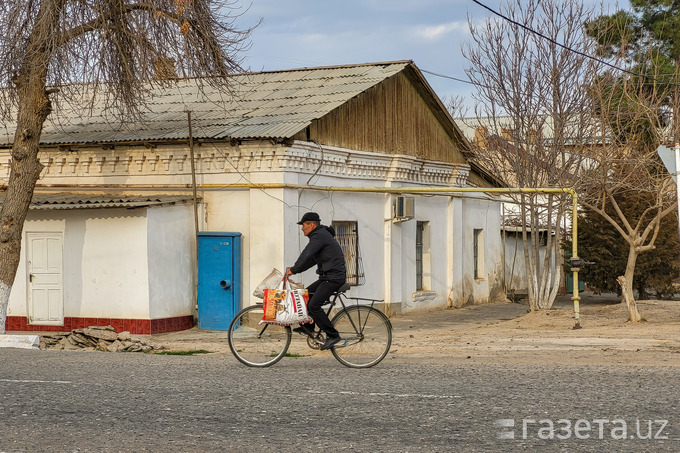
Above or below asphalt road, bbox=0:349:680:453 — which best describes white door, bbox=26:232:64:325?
above

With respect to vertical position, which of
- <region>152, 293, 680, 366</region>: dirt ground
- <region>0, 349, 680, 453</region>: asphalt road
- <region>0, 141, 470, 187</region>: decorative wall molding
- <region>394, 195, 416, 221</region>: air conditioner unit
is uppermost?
<region>0, 141, 470, 187</region>: decorative wall molding

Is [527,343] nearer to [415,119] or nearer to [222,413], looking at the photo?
[222,413]

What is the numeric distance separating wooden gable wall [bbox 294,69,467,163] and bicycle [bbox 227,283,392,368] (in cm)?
730

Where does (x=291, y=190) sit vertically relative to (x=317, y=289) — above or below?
above

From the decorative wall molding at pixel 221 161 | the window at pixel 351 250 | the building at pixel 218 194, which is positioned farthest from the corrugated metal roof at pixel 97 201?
the window at pixel 351 250

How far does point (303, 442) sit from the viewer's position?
693 centimetres

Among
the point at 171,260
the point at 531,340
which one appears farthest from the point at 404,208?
the point at 531,340

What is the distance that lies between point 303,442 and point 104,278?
37.8 feet

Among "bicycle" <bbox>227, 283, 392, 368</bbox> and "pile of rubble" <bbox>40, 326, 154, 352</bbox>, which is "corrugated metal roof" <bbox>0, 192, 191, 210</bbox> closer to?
"pile of rubble" <bbox>40, 326, 154, 352</bbox>

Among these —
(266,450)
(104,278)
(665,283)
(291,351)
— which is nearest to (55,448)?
(266,450)

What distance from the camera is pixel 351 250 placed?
67.4ft

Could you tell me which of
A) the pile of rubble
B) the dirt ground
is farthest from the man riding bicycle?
the pile of rubble

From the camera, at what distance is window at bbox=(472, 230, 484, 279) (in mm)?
27391

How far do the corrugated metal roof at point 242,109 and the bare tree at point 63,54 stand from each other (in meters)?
2.06
